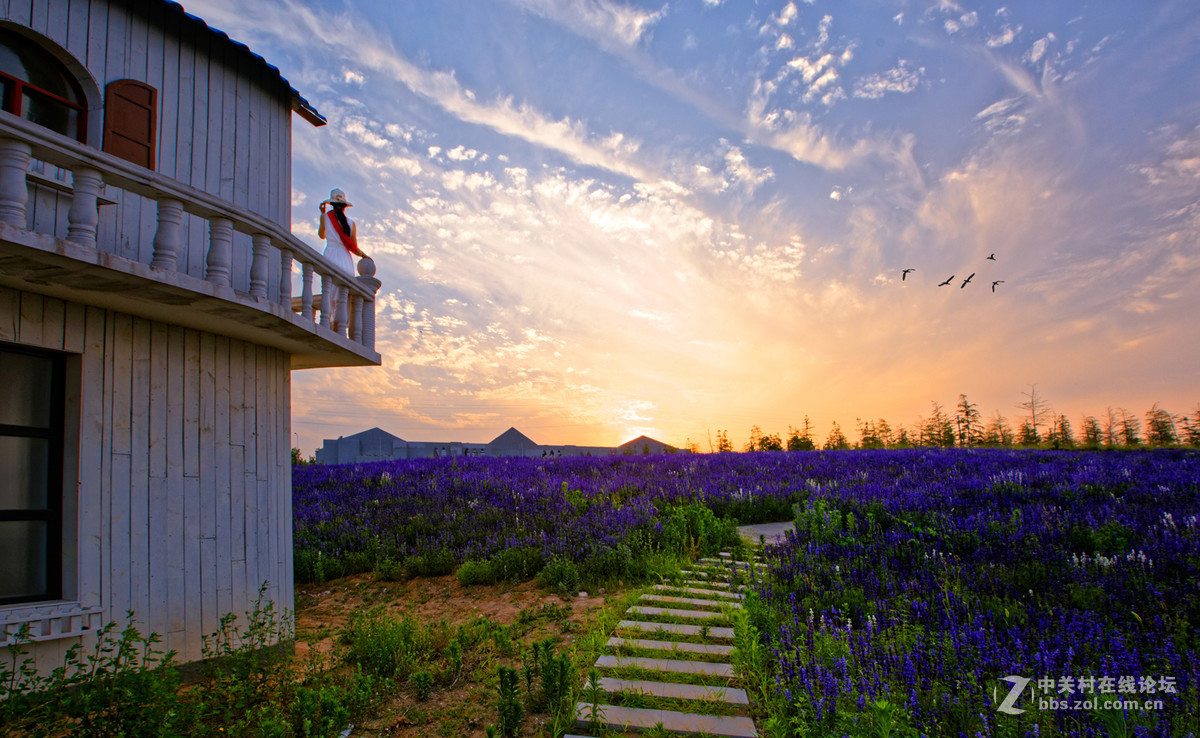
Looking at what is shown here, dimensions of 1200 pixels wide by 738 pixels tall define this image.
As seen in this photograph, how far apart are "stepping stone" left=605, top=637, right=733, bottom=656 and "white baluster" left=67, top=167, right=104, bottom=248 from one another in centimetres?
505

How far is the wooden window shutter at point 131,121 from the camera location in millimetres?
5332

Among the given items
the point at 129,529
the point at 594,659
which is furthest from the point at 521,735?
the point at 129,529

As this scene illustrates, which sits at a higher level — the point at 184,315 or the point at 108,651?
the point at 184,315

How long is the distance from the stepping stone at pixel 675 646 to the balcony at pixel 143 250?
13.7ft

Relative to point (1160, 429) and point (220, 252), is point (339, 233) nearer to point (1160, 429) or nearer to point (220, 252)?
point (220, 252)

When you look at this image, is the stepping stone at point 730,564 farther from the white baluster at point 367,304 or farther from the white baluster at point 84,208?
the white baluster at point 84,208

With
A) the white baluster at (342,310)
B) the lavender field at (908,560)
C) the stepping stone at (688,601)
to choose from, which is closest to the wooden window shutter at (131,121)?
the white baluster at (342,310)

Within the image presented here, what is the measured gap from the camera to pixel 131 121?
5504 millimetres

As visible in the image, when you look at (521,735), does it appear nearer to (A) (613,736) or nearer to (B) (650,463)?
(A) (613,736)

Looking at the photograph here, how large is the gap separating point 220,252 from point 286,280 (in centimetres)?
82

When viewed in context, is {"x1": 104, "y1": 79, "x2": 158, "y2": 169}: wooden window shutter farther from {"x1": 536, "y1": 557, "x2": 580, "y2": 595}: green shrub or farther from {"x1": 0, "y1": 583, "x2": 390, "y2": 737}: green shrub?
{"x1": 536, "y1": 557, "x2": 580, "y2": 595}: green shrub

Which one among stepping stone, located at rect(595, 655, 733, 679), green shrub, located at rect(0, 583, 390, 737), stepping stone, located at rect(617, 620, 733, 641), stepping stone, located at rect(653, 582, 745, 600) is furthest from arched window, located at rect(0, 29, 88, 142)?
stepping stone, located at rect(653, 582, 745, 600)

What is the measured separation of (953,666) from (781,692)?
1091 mm

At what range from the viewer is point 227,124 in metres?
6.38
